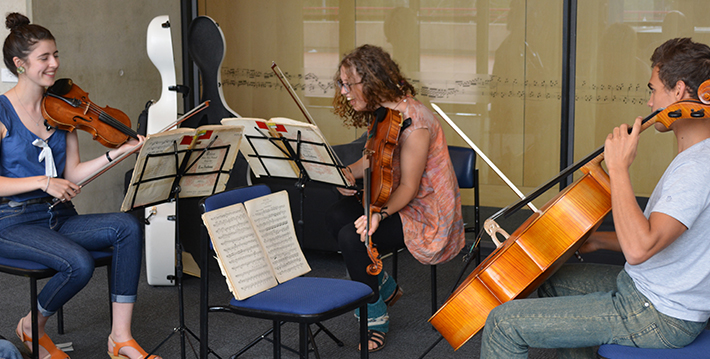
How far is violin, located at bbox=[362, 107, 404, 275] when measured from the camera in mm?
2172

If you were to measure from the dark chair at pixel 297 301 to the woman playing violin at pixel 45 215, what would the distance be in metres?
0.55

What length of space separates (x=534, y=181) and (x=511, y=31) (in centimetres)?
86

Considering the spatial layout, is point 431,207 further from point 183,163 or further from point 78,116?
point 78,116

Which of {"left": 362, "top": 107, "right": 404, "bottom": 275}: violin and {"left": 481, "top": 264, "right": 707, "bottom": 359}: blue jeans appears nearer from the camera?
{"left": 481, "top": 264, "right": 707, "bottom": 359}: blue jeans

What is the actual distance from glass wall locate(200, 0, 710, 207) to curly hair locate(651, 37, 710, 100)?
2.07 meters

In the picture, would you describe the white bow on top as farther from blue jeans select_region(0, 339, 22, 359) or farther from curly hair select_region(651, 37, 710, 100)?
curly hair select_region(651, 37, 710, 100)

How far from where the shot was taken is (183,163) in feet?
6.99

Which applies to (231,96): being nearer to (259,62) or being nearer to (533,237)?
(259,62)

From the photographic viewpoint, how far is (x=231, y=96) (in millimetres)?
4223

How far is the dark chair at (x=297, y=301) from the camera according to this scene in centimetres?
169

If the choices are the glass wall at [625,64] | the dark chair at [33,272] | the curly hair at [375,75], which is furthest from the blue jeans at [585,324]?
the glass wall at [625,64]

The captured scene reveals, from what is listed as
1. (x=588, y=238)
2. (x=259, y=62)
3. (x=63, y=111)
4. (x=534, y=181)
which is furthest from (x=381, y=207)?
(x=259, y=62)

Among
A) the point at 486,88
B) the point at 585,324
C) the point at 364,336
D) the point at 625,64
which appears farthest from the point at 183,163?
the point at 625,64

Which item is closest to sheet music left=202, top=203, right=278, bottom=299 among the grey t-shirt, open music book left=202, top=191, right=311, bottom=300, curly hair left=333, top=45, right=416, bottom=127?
open music book left=202, top=191, right=311, bottom=300
